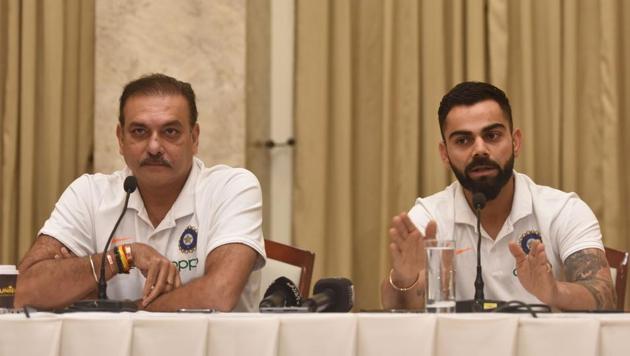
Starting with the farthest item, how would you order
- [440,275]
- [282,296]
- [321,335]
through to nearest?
[282,296] → [440,275] → [321,335]

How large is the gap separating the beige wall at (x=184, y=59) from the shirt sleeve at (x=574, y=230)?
1.67m

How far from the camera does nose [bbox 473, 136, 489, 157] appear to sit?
10.1 ft

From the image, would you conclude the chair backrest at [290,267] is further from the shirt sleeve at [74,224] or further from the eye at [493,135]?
the eye at [493,135]

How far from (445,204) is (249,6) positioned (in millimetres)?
1673

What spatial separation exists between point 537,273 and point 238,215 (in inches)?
40.2

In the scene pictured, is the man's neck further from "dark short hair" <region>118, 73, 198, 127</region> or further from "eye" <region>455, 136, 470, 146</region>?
"dark short hair" <region>118, 73, 198, 127</region>

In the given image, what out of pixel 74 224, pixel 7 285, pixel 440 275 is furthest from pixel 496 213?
pixel 7 285

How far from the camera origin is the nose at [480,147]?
3.08m

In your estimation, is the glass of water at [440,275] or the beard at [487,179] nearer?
the glass of water at [440,275]

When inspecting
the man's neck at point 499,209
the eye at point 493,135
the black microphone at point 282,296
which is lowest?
the black microphone at point 282,296

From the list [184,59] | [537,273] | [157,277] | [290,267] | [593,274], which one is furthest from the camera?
[184,59]

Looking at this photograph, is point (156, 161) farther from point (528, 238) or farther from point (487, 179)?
point (528, 238)

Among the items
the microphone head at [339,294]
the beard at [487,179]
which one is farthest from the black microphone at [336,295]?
the beard at [487,179]

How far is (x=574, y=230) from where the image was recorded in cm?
296
